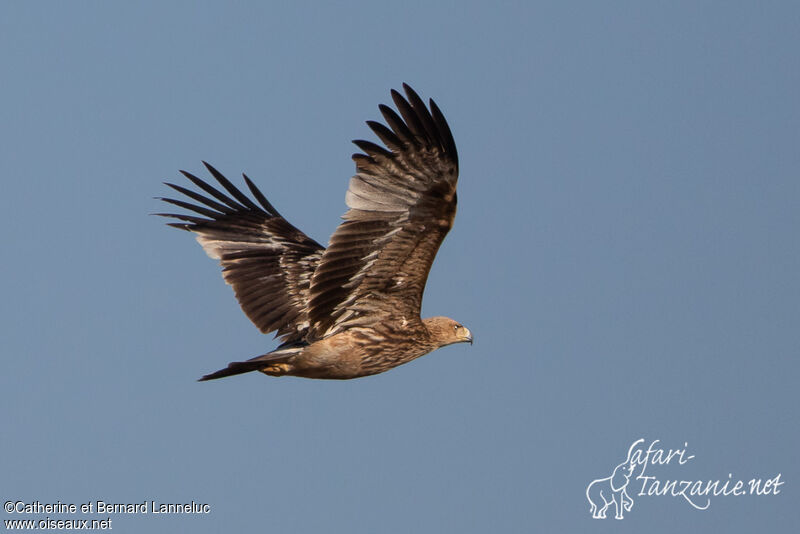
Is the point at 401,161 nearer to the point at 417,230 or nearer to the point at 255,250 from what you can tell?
the point at 417,230

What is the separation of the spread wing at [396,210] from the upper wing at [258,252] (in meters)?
1.51

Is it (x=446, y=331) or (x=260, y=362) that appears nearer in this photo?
(x=260, y=362)

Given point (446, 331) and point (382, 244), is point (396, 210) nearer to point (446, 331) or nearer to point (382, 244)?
point (382, 244)

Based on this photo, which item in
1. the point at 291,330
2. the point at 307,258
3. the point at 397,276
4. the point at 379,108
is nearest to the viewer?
the point at 379,108

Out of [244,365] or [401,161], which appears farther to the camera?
[244,365]

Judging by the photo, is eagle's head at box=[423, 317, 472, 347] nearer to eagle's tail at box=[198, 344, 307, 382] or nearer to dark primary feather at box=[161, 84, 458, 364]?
dark primary feather at box=[161, 84, 458, 364]

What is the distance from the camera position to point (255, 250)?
12.1m

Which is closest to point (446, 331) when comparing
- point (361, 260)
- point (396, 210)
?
point (361, 260)

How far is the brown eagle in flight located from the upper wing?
0.01 metres

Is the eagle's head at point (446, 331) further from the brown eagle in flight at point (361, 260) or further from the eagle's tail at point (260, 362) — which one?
the eagle's tail at point (260, 362)

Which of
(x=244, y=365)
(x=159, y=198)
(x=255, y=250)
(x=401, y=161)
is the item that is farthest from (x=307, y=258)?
(x=401, y=161)

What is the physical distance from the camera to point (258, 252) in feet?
39.5

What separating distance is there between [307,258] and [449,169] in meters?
3.59

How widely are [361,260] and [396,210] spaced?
590 mm
